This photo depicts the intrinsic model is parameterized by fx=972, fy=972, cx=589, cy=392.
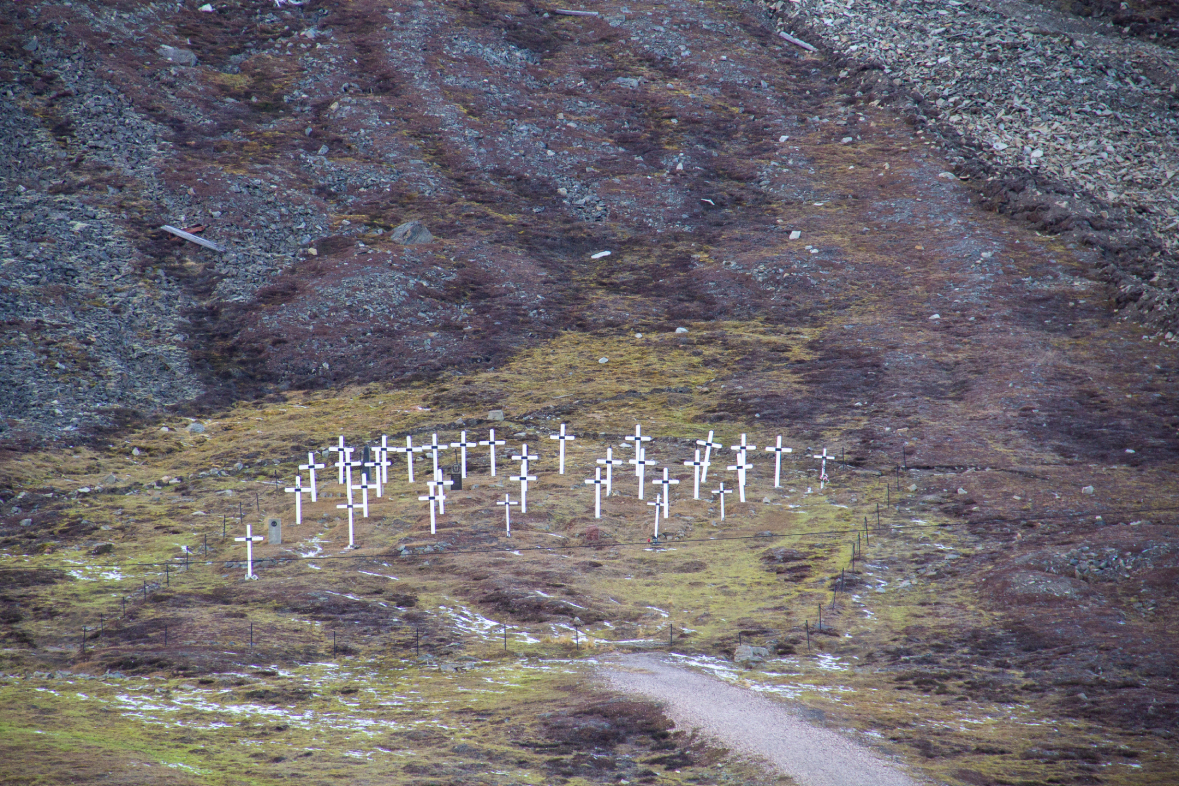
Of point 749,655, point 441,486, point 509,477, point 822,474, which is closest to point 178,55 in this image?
point 509,477

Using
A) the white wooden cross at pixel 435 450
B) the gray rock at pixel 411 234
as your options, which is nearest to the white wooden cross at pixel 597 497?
the white wooden cross at pixel 435 450

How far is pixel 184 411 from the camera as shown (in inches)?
1303

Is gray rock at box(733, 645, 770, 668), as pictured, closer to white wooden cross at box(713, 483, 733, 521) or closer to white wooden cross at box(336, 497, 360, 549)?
white wooden cross at box(713, 483, 733, 521)

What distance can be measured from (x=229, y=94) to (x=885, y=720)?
47.1m

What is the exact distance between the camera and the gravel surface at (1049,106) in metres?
39.6

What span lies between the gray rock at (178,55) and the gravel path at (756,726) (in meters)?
45.5

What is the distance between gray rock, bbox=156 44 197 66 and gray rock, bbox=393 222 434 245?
1792cm

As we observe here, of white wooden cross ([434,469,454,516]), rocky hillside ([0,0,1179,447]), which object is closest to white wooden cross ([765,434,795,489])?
white wooden cross ([434,469,454,516])

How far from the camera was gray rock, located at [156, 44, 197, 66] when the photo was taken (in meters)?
50.1

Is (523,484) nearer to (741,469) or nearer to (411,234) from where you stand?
(741,469)

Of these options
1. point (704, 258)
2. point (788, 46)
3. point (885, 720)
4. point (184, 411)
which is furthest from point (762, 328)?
point (788, 46)

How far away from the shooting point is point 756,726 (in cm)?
1375

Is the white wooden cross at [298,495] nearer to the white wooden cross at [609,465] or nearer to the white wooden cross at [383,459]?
the white wooden cross at [383,459]

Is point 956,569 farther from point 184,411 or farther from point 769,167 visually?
point 769,167
